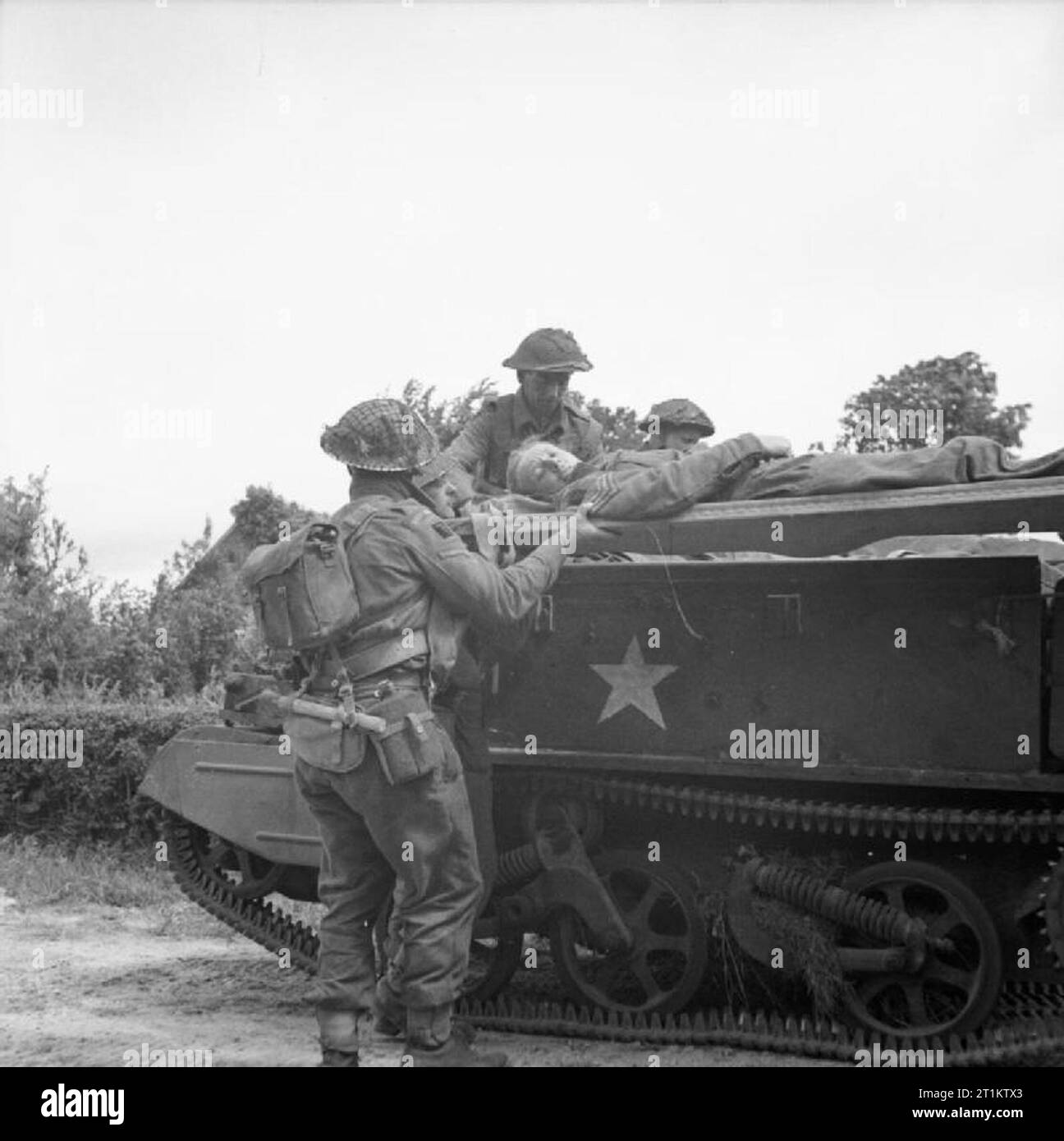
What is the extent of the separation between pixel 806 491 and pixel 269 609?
87.0 inches

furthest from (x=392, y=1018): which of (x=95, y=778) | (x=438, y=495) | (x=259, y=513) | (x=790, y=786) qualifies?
(x=259, y=513)

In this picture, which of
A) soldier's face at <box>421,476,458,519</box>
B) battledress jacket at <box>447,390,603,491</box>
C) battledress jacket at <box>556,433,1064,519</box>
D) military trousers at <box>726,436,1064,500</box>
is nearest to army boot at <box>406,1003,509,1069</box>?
soldier's face at <box>421,476,458,519</box>

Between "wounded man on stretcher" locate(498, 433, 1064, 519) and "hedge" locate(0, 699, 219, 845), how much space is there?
5.16 m

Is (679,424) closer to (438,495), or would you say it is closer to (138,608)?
(438,495)

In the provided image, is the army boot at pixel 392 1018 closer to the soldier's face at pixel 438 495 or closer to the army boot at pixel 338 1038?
the army boot at pixel 338 1038

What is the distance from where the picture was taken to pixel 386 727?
5.46 meters

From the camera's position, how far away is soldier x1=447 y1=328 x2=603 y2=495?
8125mm

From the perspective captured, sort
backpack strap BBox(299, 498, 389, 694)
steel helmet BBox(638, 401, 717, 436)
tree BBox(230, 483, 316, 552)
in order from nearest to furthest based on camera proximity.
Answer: backpack strap BBox(299, 498, 389, 694), steel helmet BBox(638, 401, 717, 436), tree BBox(230, 483, 316, 552)

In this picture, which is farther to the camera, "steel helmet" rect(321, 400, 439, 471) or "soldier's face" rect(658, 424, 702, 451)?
"soldier's face" rect(658, 424, 702, 451)

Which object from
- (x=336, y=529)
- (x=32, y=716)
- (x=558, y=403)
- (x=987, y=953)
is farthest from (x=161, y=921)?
(x=987, y=953)

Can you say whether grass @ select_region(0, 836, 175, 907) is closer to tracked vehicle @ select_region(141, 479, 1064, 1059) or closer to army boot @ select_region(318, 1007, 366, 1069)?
tracked vehicle @ select_region(141, 479, 1064, 1059)

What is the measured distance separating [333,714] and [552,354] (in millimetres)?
3111
